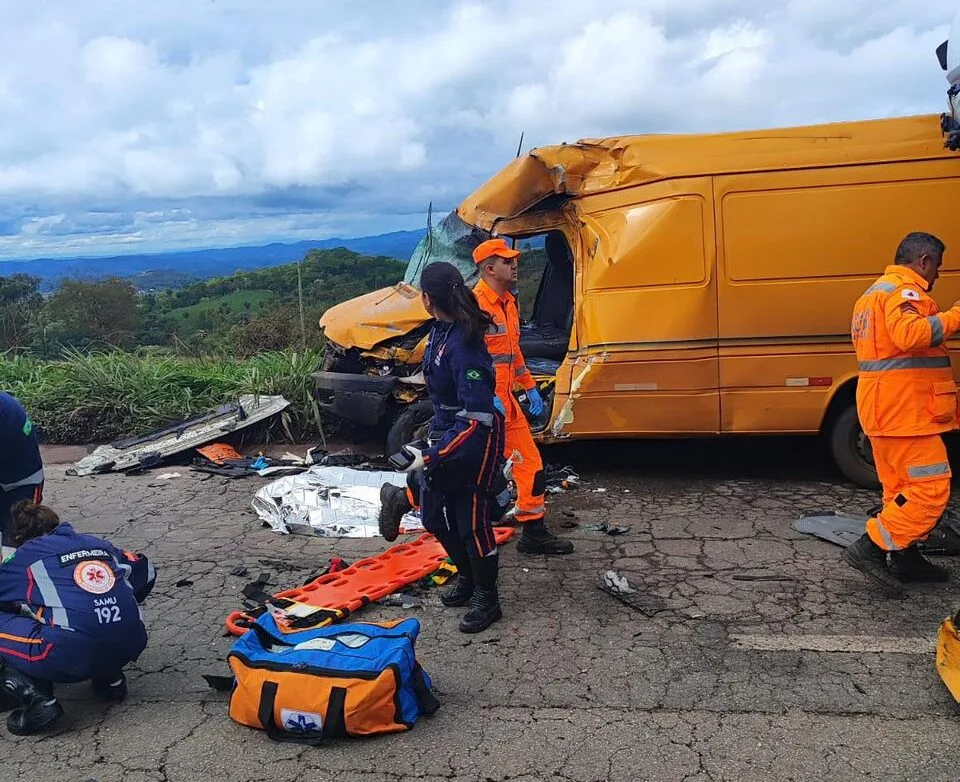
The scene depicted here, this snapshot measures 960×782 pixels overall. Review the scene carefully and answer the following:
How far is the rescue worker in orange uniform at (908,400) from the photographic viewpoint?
402cm

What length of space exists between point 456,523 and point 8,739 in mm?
2063

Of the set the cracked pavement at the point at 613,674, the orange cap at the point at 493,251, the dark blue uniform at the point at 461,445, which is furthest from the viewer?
the orange cap at the point at 493,251

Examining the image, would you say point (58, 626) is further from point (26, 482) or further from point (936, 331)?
point (936, 331)

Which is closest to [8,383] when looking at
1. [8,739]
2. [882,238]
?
[8,739]

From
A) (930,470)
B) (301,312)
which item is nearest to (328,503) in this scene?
(930,470)

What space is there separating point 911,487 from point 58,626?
3.94m

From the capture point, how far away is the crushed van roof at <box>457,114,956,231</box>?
5.58m

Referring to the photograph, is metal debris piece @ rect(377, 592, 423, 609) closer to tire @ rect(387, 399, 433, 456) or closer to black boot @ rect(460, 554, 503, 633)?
black boot @ rect(460, 554, 503, 633)

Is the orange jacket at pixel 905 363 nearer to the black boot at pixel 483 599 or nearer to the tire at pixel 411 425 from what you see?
the black boot at pixel 483 599

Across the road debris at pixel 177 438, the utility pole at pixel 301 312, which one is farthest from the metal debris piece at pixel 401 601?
the utility pole at pixel 301 312

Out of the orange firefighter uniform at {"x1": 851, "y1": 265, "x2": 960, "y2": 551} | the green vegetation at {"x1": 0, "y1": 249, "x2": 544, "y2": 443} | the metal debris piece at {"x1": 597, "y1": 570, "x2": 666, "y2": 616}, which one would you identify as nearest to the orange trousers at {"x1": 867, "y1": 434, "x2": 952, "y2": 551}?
the orange firefighter uniform at {"x1": 851, "y1": 265, "x2": 960, "y2": 551}

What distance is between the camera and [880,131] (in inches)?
221

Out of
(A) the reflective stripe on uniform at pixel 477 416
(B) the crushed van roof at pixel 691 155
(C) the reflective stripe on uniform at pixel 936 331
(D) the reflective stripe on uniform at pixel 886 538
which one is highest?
(B) the crushed van roof at pixel 691 155

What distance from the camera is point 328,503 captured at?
20.0 feet
